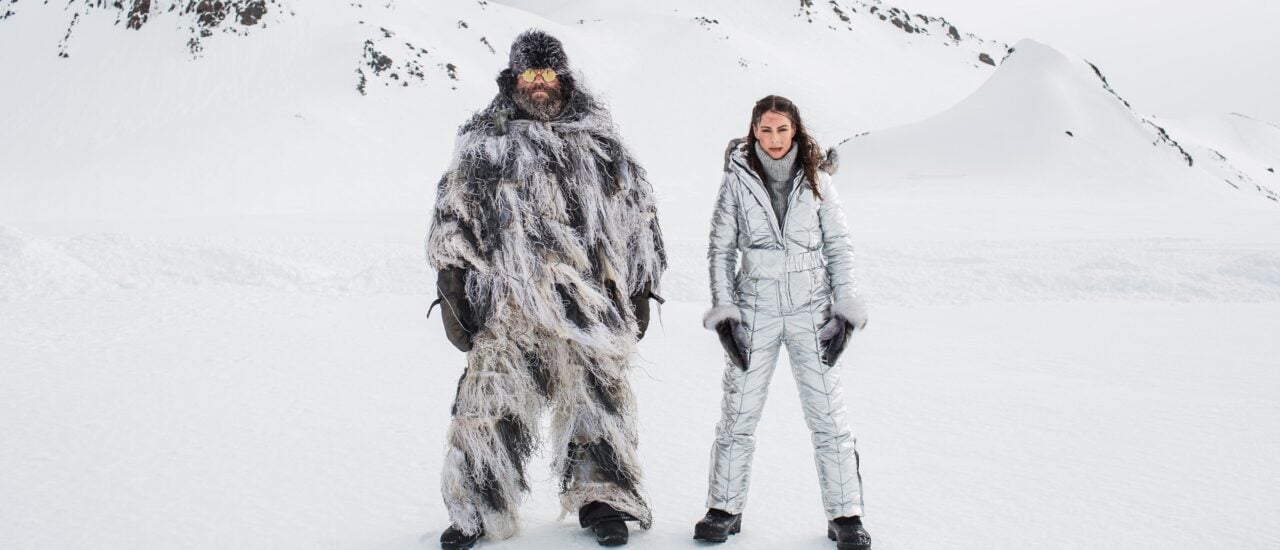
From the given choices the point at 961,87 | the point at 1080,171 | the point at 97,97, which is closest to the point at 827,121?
the point at 961,87

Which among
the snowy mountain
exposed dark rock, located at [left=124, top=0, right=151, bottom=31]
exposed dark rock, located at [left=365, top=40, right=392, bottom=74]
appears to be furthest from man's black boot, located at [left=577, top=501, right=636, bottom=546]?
exposed dark rock, located at [left=124, top=0, right=151, bottom=31]

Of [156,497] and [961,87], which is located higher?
[961,87]

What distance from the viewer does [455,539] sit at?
113 inches

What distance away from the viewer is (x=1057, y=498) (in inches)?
129

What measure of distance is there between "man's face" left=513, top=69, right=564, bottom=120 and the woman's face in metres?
0.67

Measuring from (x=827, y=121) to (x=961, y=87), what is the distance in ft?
52.1

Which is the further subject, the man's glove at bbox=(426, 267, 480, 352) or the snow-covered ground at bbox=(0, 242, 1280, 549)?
the snow-covered ground at bbox=(0, 242, 1280, 549)

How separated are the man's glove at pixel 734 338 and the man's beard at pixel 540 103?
35.1 inches

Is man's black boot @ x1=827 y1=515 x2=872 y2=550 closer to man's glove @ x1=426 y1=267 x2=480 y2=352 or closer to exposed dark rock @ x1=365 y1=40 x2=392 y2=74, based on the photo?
man's glove @ x1=426 y1=267 x2=480 y2=352

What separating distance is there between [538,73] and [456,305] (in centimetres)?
80

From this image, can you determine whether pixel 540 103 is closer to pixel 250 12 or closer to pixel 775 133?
pixel 775 133

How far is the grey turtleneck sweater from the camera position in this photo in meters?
2.88

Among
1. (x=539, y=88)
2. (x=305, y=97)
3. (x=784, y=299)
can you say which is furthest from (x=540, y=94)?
(x=305, y=97)

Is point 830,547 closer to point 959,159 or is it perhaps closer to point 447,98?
point 959,159
